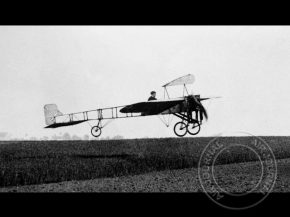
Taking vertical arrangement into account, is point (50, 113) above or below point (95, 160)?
above

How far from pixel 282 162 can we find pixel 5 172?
Answer: 1974 centimetres

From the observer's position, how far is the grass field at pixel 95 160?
22078mm

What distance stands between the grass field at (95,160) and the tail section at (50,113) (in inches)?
140

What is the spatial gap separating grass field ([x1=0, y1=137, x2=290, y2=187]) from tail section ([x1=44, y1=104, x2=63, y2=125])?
3.55 metres

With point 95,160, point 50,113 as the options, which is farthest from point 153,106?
point 95,160

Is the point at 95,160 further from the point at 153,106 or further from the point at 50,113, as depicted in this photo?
the point at 153,106

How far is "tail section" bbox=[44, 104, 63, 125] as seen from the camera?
1997 centimetres

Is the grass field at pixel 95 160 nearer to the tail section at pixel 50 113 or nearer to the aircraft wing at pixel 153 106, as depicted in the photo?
the tail section at pixel 50 113

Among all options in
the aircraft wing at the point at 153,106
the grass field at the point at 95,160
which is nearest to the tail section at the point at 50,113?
the grass field at the point at 95,160

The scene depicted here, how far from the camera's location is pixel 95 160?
26.1m

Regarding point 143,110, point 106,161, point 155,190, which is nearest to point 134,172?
point 106,161

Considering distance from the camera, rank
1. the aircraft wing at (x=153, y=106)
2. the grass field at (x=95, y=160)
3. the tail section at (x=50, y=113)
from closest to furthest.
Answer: the aircraft wing at (x=153, y=106)
the tail section at (x=50, y=113)
the grass field at (x=95, y=160)

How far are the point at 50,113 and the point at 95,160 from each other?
22.4 feet

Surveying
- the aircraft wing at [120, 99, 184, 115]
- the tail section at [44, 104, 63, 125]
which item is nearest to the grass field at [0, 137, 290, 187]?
the tail section at [44, 104, 63, 125]
